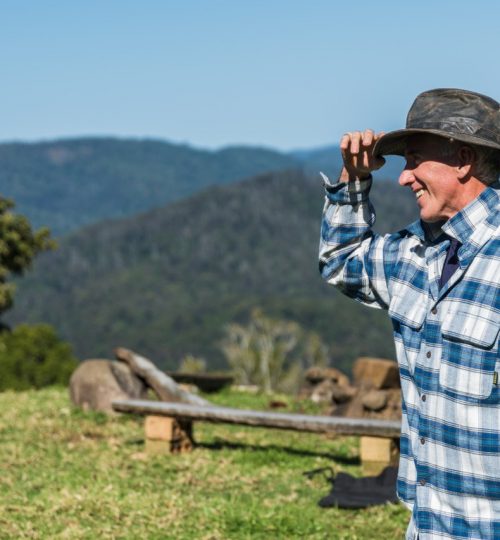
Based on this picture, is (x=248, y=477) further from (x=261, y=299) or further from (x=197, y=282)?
(x=197, y=282)

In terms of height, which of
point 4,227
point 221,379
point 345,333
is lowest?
point 345,333

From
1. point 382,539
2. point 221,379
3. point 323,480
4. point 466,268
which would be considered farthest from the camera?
point 221,379

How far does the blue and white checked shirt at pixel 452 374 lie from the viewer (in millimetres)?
2898

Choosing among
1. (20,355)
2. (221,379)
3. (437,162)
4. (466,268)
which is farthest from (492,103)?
(20,355)

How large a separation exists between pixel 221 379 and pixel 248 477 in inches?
283

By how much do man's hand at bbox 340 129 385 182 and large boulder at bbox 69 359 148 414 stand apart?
29.6 ft

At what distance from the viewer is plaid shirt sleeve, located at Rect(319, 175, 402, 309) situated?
11.1 feet

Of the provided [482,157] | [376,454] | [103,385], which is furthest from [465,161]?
[103,385]

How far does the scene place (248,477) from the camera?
8516 millimetres

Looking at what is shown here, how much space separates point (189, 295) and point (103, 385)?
496ft

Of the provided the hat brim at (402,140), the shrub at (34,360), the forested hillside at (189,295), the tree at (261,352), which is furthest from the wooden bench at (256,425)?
the forested hillside at (189,295)

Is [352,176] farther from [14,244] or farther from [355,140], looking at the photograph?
[14,244]

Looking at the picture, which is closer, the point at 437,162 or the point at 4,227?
the point at 437,162

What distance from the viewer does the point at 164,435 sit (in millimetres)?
9461
